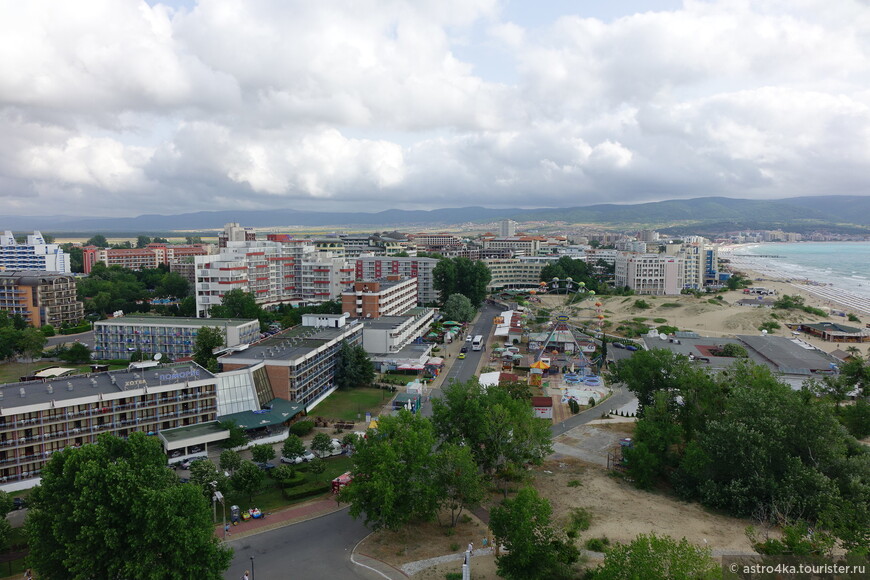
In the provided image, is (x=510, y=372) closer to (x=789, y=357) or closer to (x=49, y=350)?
(x=789, y=357)

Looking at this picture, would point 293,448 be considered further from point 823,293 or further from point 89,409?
point 823,293

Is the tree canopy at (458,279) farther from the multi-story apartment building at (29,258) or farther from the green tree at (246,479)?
the multi-story apartment building at (29,258)

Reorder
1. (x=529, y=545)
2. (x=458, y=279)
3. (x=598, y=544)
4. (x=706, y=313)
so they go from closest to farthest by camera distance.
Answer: (x=529, y=545), (x=598, y=544), (x=706, y=313), (x=458, y=279)


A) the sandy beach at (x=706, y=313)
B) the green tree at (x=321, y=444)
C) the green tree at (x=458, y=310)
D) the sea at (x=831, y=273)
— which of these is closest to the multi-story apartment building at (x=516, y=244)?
the sandy beach at (x=706, y=313)

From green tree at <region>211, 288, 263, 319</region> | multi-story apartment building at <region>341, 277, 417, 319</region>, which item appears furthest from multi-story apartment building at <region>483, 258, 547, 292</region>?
green tree at <region>211, 288, 263, 319</region>

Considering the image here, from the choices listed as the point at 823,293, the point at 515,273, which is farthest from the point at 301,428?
the point at 823,293
